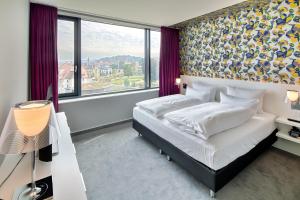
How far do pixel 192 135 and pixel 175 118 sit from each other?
36 cm

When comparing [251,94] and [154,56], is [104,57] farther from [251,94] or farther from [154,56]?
[251,94]

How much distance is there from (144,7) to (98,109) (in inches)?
83.7

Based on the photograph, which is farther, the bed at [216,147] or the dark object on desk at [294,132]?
the dark object on desk at [294,132]

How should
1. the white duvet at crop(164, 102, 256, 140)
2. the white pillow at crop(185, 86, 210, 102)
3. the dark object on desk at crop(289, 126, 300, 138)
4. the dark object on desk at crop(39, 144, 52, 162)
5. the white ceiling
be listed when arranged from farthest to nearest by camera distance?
the white pillow at crop(185, 86, 210, 102), the white ceiling, the dark object on desk at crop(289, 126, 300, 138), the white duvet at crop(164, 102, 256, 140), the dark object on desk at crop(39, 144, 52, 162)

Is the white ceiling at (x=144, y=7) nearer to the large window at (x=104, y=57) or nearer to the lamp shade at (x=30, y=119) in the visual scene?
the large window at (x=104, y=57)

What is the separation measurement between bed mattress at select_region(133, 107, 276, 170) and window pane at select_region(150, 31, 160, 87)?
2.12 metres

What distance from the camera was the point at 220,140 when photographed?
5.92 feet

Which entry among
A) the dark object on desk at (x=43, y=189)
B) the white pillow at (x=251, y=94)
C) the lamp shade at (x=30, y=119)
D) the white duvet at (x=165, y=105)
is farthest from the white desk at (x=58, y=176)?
the white pillow at (x=251, y=94)

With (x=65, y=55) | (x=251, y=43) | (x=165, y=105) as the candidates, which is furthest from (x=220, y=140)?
(x=65, y=55)

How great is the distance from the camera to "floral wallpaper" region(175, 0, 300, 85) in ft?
8.00

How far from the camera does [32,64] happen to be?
2621 mm

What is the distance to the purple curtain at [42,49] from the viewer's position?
257cm

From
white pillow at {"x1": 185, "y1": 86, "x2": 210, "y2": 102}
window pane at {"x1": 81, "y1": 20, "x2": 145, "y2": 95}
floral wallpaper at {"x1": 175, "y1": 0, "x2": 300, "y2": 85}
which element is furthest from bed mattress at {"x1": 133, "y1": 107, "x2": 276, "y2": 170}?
window pane at {"x1": 81, "y1": 20, "x2": 145, "y2": 95}

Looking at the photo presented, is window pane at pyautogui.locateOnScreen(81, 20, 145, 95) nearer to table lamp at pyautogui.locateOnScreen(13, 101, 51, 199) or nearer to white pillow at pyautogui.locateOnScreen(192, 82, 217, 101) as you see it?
white pillow at pyautogui.locateOnScreen(192, 82, 217, 101)
